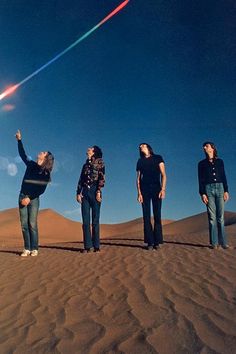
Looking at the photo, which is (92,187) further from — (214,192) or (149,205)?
(214,192)

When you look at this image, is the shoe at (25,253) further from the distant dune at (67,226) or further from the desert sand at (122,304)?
the distant dune at (67,226)

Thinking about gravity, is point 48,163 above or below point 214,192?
above

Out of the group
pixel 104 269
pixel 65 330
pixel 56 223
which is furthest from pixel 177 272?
pixel 56 223

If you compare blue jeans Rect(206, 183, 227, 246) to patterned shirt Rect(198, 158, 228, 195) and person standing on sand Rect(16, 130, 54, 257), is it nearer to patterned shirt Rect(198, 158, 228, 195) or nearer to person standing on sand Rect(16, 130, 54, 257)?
patterned shirt Rect(198, 158, 228, 195)

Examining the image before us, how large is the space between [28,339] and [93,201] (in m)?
4.30

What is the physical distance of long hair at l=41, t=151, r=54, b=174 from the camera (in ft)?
24.0

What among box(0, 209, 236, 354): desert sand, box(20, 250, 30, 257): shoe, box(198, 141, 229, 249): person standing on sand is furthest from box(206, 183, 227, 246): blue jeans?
box(20, 250, 30, 257): shoe

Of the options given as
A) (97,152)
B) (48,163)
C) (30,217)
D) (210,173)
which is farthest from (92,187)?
(210,173)

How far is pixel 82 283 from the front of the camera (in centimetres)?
492

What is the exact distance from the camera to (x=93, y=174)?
7.39 m

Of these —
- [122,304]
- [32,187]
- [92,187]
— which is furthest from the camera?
[92,187]

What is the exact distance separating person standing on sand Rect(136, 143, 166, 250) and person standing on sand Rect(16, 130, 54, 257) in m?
1.83

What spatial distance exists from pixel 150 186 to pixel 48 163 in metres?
2.07

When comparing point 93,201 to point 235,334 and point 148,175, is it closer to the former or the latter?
point 148,175
